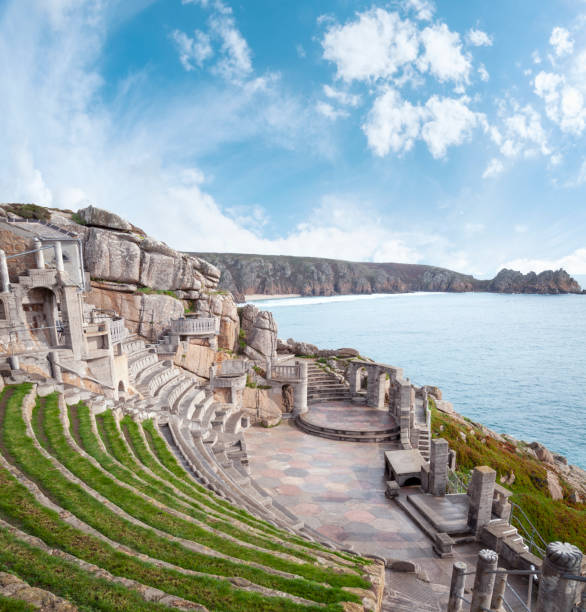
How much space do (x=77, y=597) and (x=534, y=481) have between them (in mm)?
28885

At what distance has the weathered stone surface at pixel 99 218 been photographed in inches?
1222

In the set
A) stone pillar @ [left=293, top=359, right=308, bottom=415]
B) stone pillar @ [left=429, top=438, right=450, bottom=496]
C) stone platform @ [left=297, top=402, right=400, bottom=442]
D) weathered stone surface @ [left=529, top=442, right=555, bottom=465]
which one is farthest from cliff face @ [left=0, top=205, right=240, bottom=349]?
weathered stone surface @ [left=529, top=442, right=555, bottom=465]

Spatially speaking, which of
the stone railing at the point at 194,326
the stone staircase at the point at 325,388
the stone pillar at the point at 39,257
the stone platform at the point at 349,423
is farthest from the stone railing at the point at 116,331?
the stone staircase at the point at 325,388

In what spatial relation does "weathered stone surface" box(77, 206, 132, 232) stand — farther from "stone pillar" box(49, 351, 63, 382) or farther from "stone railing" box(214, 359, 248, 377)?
"stone pillar" box(49, 351, 63, 382)

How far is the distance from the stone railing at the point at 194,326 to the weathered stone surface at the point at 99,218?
38.1ft

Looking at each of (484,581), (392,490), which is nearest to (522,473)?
(392,490)

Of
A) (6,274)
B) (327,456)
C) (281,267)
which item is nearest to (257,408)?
(327,456)

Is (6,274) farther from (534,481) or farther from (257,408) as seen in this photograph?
(534,481)

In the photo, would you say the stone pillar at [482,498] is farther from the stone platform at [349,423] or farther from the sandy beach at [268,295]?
the sandy beach at [268,295]

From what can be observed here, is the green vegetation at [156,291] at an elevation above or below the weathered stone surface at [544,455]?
above

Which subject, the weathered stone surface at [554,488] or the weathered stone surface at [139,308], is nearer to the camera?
the weathered stone surface at [554,488]

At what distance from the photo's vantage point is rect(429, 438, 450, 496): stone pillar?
1359 centimetres

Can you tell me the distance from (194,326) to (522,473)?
27.0 m

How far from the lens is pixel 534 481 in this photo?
23594 mm
